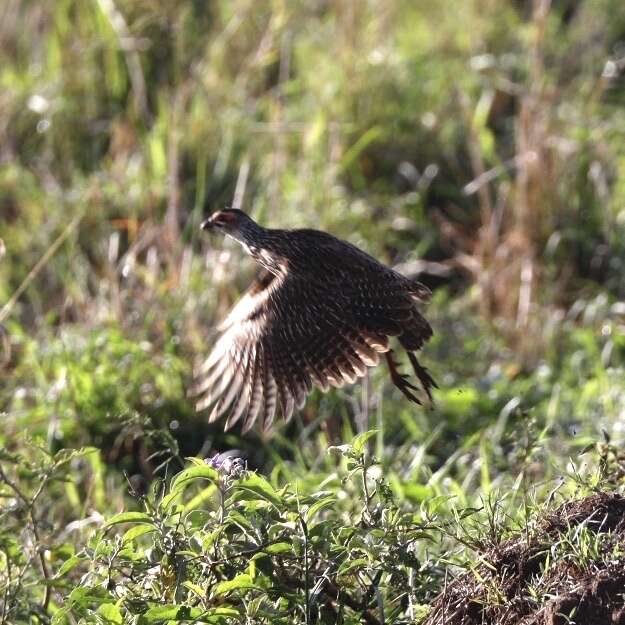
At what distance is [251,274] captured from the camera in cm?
668

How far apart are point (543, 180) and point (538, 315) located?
875mm

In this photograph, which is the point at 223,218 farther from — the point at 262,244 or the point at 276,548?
the point at 276,548

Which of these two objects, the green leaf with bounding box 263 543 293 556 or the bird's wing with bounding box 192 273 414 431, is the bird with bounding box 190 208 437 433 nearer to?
the bird's wing with bounding box 192 273 414 431

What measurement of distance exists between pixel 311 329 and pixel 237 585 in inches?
69.0

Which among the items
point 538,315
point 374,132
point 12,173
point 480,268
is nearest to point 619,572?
point 538,315

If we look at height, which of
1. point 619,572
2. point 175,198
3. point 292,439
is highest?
point 619,572

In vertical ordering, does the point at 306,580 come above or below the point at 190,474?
below

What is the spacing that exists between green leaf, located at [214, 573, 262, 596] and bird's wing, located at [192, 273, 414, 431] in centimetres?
150

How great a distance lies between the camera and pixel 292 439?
19.2 feet

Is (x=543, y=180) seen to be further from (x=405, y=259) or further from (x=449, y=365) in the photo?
(x=449, y=365)

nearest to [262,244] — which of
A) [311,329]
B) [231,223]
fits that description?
[231,223]

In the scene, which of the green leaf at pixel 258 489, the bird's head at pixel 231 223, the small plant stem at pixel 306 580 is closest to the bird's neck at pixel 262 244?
the bird's head at pixel 231 223

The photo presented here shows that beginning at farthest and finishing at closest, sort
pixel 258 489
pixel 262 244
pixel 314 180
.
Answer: pixel 314 180, pixel 262 244, pixel 258 489

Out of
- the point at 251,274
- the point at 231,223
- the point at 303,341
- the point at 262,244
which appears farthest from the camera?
the point at 251,274
